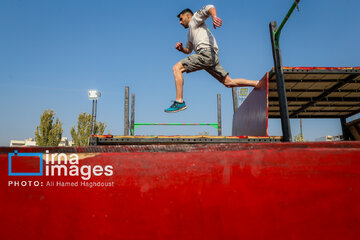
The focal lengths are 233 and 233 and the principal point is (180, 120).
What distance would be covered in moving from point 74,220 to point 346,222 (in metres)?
1.43

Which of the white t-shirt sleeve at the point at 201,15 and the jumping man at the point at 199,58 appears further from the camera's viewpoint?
the jumping man at the point at 199,58

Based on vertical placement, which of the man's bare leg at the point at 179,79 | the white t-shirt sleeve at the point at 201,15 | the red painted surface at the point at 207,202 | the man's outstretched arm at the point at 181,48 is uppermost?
the white t-shirt sleeve at the point at 201,15

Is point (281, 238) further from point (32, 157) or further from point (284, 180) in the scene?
point (32, 157)

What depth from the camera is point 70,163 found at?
4.31 feet

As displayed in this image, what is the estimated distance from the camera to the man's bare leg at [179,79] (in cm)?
402

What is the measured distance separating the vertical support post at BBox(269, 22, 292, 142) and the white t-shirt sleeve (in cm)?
120

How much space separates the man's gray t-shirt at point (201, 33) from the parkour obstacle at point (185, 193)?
304 centimetres

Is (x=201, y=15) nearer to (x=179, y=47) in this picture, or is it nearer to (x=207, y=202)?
(x=179, y=47)

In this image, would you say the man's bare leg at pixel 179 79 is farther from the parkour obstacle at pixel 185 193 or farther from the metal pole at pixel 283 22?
the parkour obstacle at pixel 185 193

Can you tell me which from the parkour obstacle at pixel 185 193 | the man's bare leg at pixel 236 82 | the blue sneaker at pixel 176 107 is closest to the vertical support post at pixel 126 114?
the blue sneaker at pixel 176 107

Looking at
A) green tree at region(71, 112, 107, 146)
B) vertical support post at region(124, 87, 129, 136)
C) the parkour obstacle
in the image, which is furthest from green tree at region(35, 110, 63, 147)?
the parkour obstacle

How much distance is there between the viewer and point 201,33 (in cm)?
409

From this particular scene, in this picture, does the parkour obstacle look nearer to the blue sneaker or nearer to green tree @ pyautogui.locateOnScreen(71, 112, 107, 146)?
the blue sneaker

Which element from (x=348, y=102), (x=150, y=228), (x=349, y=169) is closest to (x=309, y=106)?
(x=348, y=102)
